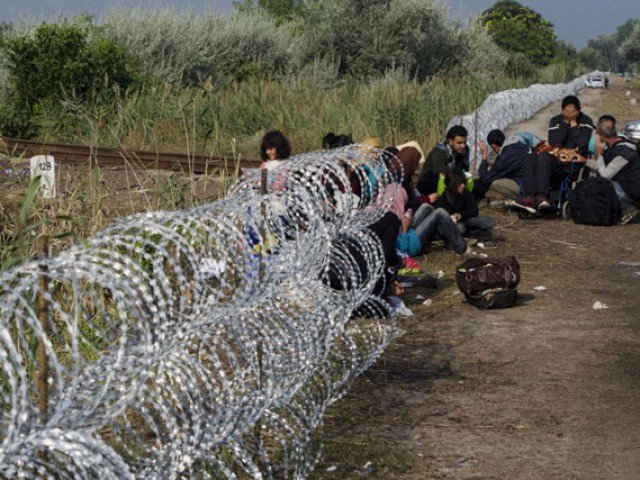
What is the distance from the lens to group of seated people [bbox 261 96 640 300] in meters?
11.0

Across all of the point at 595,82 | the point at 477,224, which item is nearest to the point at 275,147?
the point at 477,224

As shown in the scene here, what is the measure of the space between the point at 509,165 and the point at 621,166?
4.78 feet

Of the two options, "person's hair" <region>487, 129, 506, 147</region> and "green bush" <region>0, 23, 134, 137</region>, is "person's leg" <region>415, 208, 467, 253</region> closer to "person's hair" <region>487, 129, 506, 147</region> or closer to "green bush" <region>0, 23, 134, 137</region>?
"person's hair" <region>487, 129, 506, 147</region>

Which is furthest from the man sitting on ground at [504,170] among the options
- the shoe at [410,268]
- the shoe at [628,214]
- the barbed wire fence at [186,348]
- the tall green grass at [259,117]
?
the barbed wire fence at [186,348]

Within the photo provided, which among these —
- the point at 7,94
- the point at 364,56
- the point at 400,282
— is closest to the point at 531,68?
the point at 364,56

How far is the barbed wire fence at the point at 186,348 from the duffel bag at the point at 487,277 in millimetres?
843

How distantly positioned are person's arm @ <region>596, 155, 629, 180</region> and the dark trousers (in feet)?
1.54

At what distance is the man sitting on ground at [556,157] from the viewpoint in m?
13.6

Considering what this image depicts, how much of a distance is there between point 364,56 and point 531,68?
82.9 feet

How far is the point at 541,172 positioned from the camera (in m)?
13.7

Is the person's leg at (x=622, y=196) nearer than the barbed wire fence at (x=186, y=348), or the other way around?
the barbed wire fence at (x=186, y=348)

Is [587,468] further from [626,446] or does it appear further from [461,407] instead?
[461,407]

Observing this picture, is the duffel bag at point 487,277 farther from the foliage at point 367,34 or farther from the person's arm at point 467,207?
the foliage at point 367,34

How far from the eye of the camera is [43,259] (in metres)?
3.35
